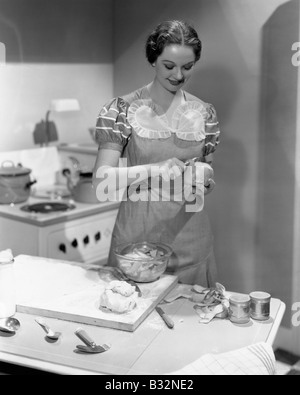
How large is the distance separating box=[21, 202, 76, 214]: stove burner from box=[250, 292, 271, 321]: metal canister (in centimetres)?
163

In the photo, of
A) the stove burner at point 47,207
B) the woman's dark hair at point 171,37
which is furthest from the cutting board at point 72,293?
the stove burner at point 47,207

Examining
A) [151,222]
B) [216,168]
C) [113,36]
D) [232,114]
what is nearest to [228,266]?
[216,168]

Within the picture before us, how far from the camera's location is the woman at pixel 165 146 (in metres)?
1.98

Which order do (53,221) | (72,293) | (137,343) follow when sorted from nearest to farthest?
1. (137,343)
2. (72,293)
3. (53,221)

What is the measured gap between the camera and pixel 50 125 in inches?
140

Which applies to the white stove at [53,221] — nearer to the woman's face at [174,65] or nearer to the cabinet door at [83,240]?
the cabinet door at [83,240]

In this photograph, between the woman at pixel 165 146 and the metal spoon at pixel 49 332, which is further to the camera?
the woman at pixel 165 146

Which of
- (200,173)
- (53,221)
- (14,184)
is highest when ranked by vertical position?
(200,173)

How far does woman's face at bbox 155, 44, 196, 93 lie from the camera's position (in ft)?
6.40

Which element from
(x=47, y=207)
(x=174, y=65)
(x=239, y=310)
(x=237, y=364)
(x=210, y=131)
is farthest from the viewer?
(x=47, y=207)

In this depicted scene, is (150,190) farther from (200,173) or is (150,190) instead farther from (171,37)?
(171,37)

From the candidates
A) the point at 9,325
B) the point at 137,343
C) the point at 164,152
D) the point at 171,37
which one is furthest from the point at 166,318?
the point at 171,37

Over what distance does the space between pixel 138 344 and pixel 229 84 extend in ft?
6.23

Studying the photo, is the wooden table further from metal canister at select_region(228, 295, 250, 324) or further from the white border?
the white border
